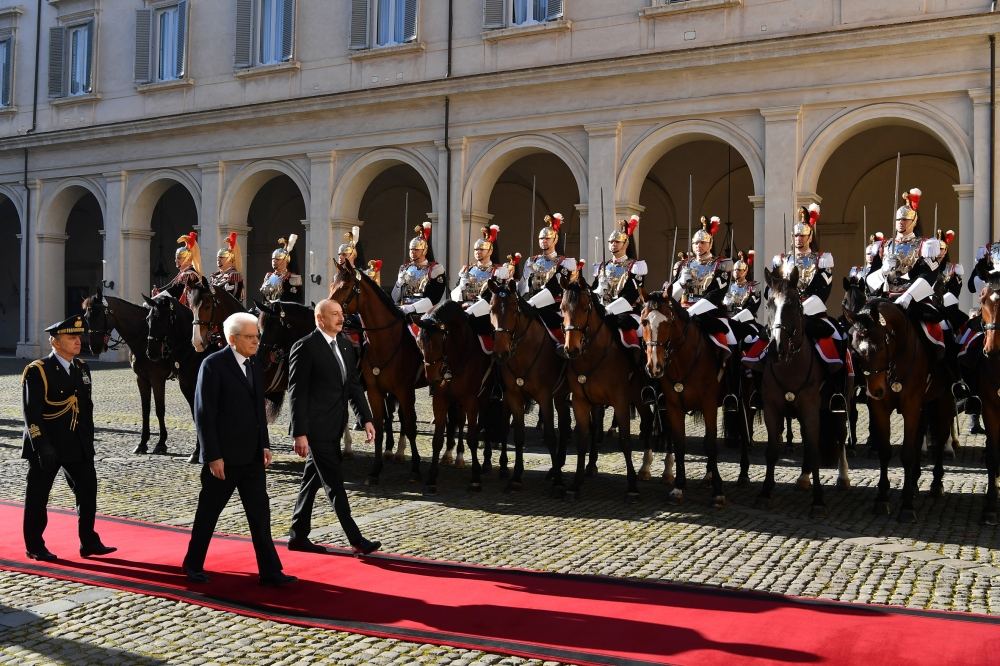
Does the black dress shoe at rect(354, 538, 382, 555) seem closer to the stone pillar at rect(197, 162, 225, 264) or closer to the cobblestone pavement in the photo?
the cobblestone pavement

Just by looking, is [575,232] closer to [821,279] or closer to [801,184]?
[801,184]

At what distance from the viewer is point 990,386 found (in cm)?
784

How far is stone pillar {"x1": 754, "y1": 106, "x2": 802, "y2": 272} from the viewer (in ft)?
60.2

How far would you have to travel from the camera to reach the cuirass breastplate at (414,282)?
38.0 ft

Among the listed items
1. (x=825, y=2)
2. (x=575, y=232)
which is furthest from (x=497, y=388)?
(x=575, y=232)

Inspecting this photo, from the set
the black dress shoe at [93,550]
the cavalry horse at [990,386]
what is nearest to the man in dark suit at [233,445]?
the black dress shoe at [93,550]

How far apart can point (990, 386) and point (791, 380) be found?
1555 mm

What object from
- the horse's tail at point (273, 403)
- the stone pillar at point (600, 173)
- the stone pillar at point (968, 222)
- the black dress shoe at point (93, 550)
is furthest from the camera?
the stone pillar at point (600, 173)

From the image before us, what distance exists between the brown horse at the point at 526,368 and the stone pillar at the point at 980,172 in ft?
34.3

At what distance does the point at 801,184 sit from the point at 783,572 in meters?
13.3

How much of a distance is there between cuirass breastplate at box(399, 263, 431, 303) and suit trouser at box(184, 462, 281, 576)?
19.2 feet

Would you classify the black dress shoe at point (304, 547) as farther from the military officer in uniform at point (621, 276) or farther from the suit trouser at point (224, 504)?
the military officer in uniform at point (621, 276)

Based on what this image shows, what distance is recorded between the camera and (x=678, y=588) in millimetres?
5887

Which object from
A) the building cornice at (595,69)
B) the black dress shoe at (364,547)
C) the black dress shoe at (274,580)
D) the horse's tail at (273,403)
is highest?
the building cornice at (595,69)
